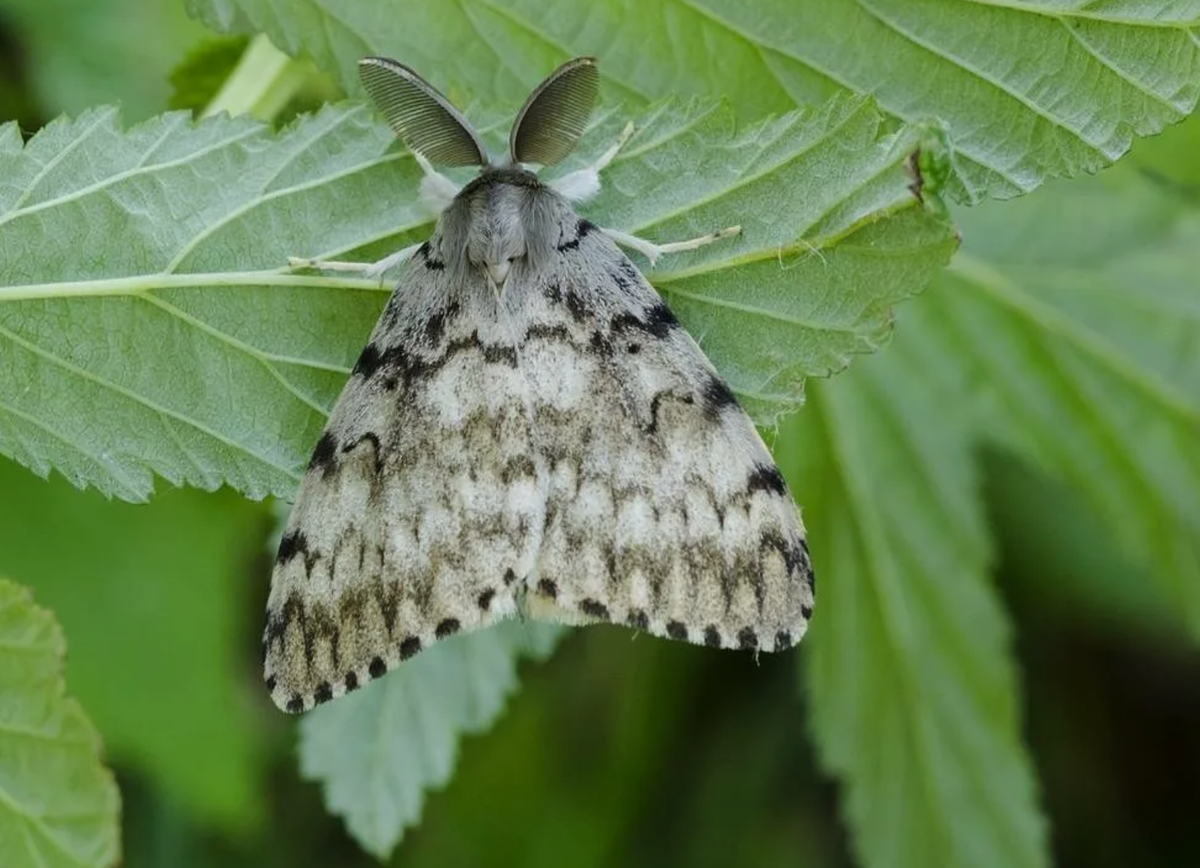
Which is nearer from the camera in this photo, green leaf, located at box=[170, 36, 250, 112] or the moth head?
the moth head

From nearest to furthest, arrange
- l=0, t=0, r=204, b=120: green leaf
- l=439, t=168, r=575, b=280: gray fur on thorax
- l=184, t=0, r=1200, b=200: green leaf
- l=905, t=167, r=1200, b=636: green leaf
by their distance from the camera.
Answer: l=184, t=0, r=1200, b=200: green leaf, l=439, t=168, r=575, b=280: gray fur on thorax, l=905, t=167, r=1200, b=636: green leaf, l=0, t=0, r=204, b=120: green leaf

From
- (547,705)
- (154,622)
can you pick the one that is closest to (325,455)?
(154,622)

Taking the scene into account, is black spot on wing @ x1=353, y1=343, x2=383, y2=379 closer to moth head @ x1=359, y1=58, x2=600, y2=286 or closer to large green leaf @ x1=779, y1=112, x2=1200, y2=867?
moth head @ x1=359, y1=58, x2=600, y2=286

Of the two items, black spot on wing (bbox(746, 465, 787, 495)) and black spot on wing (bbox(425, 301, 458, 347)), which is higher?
black spot on wing (bbox(425, 301, 458, 347))

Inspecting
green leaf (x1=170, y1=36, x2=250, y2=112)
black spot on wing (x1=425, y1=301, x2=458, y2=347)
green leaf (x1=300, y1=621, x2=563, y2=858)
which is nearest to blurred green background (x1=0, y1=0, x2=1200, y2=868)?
green leaf (x1=300, y1=621, x2=563, y2=858)

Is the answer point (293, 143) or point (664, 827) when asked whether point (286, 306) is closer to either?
point (293, 143)

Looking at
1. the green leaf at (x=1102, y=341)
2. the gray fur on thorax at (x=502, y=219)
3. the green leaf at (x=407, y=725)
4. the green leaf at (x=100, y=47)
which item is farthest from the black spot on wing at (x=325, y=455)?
the green leaf at (x=100, y=47)
